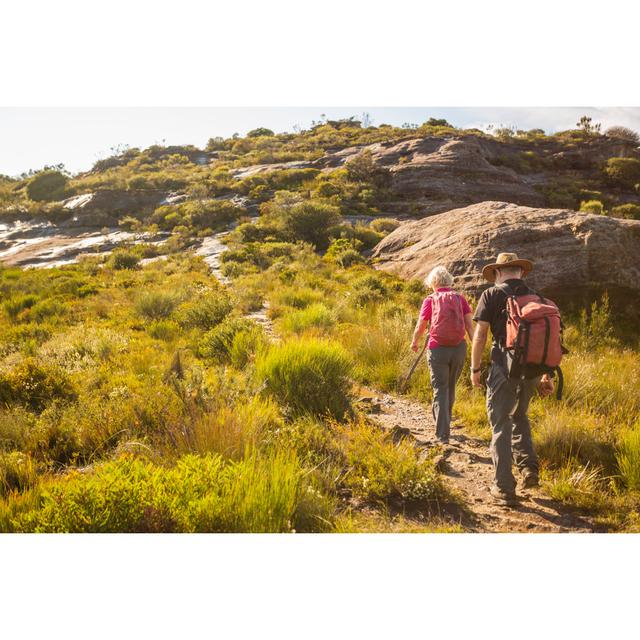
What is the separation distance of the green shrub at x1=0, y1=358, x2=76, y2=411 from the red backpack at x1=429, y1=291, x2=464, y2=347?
486 cm

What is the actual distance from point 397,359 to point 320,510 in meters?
4.43

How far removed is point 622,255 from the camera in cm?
999

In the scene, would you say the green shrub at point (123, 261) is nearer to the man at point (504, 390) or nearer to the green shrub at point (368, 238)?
the green shrub at point (368, 238)

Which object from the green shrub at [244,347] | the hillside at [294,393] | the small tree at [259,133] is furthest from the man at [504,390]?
the small tree at [259,133]

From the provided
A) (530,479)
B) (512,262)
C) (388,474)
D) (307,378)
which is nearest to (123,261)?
(307,378)

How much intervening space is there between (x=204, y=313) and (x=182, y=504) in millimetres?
6988

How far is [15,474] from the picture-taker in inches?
142

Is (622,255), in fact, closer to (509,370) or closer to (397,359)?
(397,359)

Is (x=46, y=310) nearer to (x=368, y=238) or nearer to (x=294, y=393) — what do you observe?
(x=294, y=393)

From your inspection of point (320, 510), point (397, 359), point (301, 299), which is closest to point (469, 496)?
point (320, 510)

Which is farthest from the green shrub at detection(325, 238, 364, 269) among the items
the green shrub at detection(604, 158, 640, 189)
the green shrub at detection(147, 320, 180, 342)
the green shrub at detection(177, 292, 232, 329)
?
the green shrub at detection(604, 158, 640, 189)

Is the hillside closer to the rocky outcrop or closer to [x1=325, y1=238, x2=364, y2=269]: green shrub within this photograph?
[x1=325, y1=238, x2=364, y2=269]: green shrub

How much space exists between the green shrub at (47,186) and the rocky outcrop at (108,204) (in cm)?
412

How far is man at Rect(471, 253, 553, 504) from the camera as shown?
12.3ft
